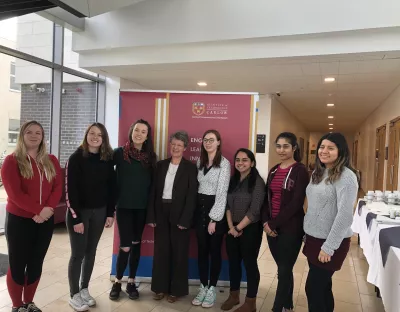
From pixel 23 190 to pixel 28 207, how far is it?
5.8 inches

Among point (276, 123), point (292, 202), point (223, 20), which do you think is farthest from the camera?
point (276, 123)

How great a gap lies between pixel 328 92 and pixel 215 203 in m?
5.18

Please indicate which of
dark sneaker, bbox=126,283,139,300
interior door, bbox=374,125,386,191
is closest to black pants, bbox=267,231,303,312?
dark sneaker, bbox=126,283,139,300

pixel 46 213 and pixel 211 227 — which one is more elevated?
pixel 46 213

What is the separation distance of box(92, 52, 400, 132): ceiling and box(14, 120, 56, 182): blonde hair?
2904 millimetres

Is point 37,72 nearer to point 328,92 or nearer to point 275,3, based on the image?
point 275,3

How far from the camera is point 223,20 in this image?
4.31 meters

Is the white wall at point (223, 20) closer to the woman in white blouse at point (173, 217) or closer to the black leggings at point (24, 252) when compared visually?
the woman in white blouse at point (173, 217)

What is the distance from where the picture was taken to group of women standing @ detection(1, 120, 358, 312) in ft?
6.72

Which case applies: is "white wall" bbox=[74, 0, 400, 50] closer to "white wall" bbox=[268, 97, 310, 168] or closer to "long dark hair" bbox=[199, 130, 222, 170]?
"long dark hair" bbox=[199, 130, 222, 170]

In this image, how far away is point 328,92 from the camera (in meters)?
6.87

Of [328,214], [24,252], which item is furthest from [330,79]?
[24,252]

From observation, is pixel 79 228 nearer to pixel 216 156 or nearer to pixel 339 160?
pixel 216 156

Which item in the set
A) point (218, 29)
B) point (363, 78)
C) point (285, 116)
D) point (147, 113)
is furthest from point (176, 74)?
point (285, 116)
